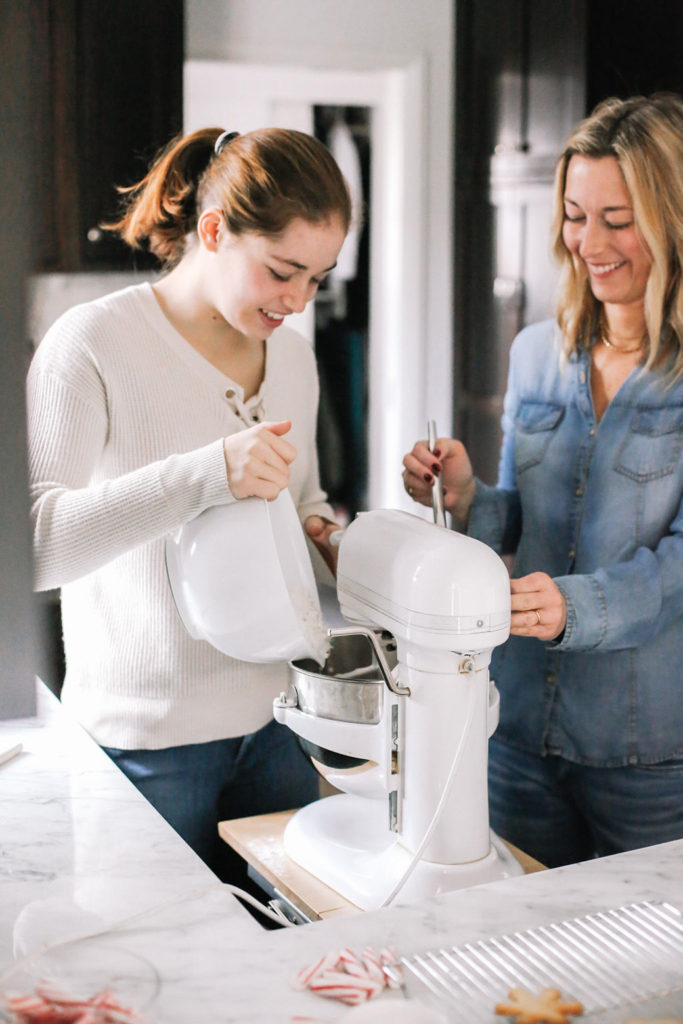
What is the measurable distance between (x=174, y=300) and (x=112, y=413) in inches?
8.1

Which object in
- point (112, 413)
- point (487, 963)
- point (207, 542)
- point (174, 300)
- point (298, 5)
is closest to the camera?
point (487, 963)

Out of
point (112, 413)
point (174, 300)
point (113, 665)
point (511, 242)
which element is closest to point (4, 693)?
point (113, 665)

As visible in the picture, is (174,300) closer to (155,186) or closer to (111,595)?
(155,186)

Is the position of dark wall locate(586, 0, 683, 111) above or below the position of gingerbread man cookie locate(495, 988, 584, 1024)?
above

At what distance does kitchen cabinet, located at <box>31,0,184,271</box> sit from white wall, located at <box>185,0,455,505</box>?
67 centimetres

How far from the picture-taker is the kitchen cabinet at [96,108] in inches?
91.0

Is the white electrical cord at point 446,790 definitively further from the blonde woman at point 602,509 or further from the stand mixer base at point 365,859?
the blonde woman at point 602,509

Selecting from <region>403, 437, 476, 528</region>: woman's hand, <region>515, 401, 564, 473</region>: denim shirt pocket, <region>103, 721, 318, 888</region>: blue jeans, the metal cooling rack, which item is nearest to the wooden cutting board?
<region>103, 721, 318, 888</region>: blue jeans

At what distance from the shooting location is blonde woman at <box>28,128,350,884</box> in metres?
1.36

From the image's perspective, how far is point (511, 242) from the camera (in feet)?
10.8

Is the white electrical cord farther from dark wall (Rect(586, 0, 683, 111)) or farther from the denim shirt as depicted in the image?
dark wall (Rect(586, 0, 683, 111))

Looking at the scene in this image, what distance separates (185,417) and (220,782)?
0.53m

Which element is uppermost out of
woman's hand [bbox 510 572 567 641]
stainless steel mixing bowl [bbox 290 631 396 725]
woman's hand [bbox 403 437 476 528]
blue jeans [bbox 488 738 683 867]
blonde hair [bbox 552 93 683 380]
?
blonde hair [bbox 552 93 683 380]

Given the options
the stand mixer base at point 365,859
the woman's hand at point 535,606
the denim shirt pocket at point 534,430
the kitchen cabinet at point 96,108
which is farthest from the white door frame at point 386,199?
the stand mixer base at point 365,859
